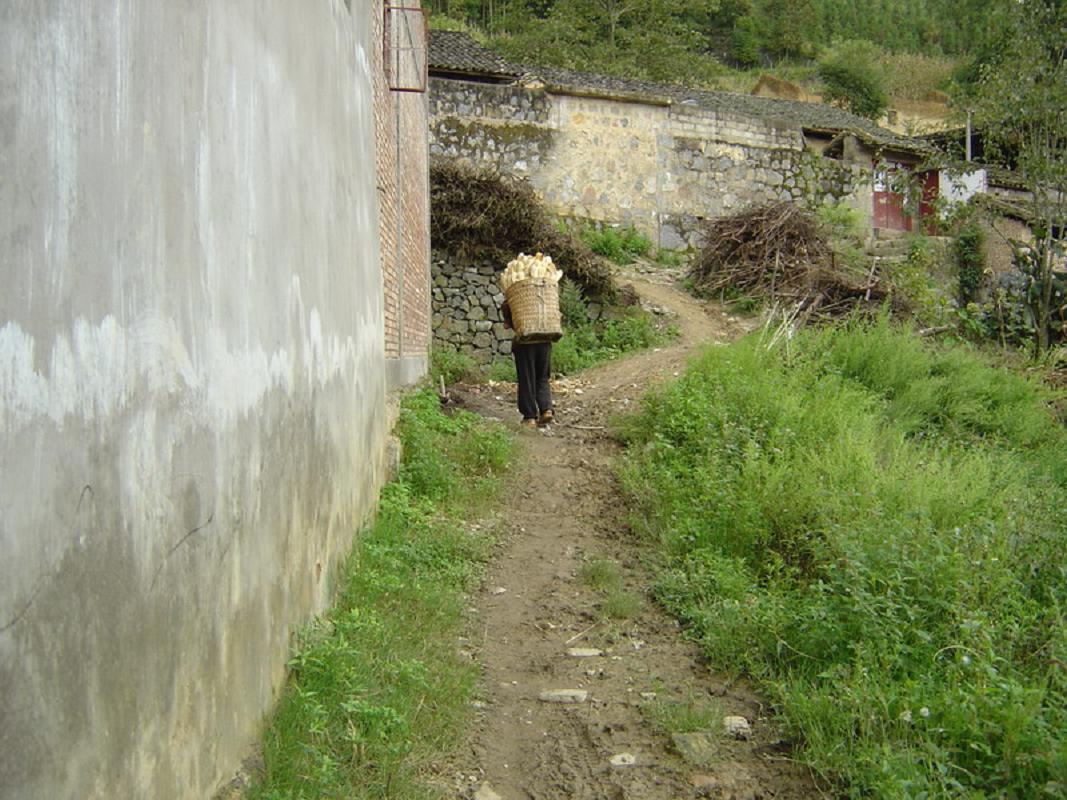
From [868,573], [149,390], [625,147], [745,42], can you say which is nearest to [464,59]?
[625,147]

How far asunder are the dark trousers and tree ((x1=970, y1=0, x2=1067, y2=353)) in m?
7.98

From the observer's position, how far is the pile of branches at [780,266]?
1443cm

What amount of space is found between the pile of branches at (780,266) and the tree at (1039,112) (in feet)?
8.07

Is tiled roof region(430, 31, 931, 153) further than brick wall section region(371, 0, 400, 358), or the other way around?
tiled roof region(430, 31, 931, 153)

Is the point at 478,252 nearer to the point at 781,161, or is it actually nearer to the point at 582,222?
the point at 582,222

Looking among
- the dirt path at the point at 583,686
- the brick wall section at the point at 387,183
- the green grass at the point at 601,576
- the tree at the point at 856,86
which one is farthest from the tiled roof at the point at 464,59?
the tree at the point at 856,86

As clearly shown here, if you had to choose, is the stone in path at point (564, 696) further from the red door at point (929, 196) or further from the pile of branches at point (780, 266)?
the red door at point (929, 196)

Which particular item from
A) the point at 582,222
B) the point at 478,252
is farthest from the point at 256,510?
the point at 582,222

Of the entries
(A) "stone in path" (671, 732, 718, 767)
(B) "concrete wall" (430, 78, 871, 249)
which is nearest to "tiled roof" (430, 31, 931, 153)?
(B) "concrete wall" (430, 78, 871, 249)

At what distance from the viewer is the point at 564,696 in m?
4.34

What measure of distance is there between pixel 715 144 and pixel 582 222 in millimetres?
3724

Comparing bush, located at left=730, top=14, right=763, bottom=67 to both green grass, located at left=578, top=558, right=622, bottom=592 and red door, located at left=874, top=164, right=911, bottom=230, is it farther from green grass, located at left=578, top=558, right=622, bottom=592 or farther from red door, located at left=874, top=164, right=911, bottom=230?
green grass, located at left=578, top=558, right=622, bottom=592

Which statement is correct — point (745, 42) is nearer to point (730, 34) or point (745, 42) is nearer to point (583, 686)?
point (730, 34)

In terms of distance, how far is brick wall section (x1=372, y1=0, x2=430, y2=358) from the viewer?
25.9ft
